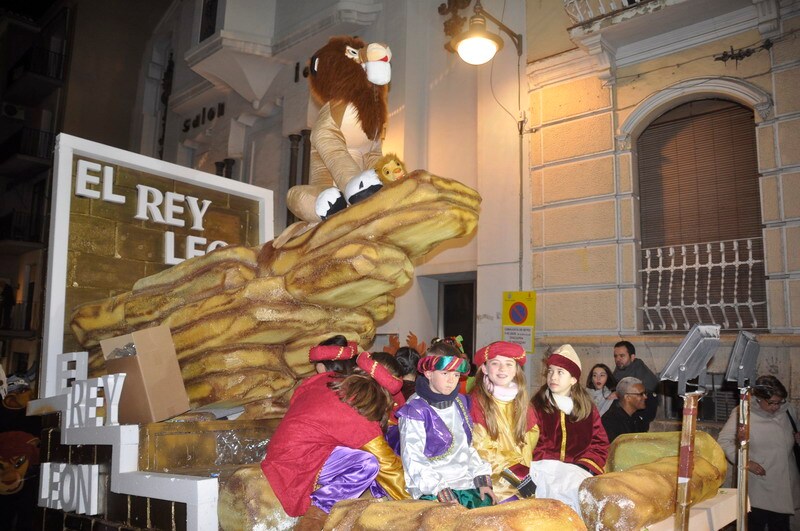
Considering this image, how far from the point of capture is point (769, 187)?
6.82 metres

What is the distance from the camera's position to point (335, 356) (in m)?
3.48

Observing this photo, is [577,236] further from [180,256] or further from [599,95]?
[180,256]

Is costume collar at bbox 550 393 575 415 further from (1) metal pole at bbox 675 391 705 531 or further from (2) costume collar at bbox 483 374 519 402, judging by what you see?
(1) metal pole at bbox 675 391 705 531

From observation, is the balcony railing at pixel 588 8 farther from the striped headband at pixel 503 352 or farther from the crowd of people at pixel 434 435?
the striped headband at pixel 503 352

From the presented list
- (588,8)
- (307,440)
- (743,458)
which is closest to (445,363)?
(307,440)

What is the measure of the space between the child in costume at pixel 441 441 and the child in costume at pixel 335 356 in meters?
0.37

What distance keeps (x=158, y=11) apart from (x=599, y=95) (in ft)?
41.9

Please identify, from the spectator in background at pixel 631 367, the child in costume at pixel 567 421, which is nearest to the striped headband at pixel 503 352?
the child in costume at pixel 567 421

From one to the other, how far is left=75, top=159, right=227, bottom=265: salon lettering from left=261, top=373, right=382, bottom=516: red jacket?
7.71 ft

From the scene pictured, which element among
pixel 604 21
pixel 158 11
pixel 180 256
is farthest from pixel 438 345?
pixel 158 11

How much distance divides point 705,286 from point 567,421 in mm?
4214

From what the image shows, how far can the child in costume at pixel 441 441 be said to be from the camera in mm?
3154

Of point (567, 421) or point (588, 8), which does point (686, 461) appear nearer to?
point (567, 421)

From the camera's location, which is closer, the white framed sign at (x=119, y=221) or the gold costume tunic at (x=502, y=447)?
the gold costume tunic at (x=502, y=447)
